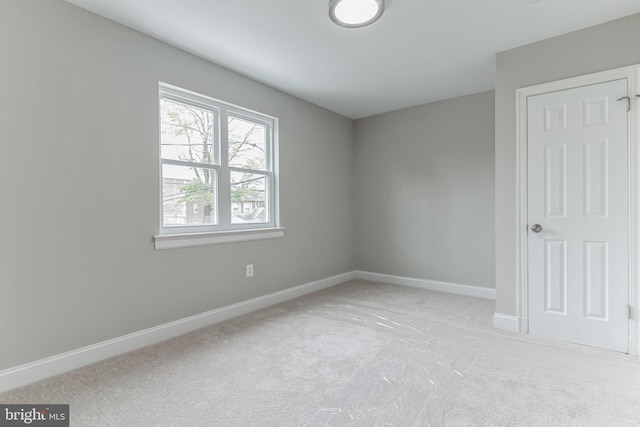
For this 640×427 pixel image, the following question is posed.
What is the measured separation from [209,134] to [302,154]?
4.18 ft

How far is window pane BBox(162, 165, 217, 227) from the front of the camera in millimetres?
2711

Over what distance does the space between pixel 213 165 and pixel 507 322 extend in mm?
3077

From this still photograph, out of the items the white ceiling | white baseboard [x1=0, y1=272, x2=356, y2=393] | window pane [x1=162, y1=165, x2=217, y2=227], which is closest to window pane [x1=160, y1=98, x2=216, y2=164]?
window pane [x1=162, y1=165, x2=217, y2=227]

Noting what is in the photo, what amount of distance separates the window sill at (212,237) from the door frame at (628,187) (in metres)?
2.42

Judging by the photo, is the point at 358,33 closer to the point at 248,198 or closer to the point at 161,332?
the point at 248,198

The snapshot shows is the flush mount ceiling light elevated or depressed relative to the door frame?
elevated

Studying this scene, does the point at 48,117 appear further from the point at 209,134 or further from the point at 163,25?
the point at 209,134

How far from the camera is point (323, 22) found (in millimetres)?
2309

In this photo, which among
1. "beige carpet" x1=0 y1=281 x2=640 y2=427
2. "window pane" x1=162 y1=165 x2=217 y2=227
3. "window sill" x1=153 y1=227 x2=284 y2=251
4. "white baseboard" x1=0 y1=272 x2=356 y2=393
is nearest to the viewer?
"beige carpet" x1=0 y1=281 x2=640 y2=427

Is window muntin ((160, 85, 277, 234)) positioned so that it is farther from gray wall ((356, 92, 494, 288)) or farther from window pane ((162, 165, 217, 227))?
gray wall ((356, 92, 494, 288))

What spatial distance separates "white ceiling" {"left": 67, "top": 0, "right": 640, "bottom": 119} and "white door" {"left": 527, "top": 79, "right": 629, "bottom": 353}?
1.99 feet

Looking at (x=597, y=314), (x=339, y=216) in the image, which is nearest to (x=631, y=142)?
(x=597, y=314)

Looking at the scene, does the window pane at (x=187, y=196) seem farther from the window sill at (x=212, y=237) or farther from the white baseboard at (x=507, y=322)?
the white baseboard at (x=507, y=322)

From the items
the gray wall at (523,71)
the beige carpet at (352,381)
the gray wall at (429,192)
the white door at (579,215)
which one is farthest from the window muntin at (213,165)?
the white door at (579,215)
